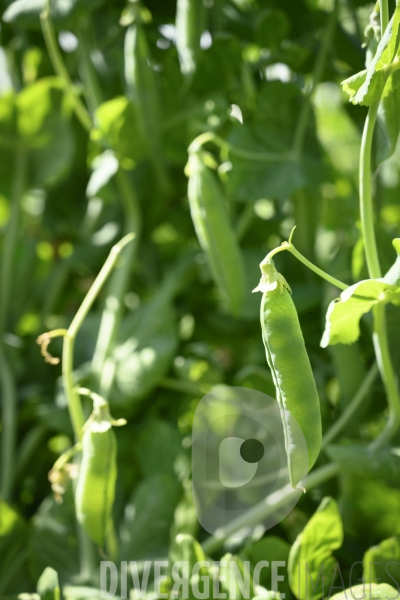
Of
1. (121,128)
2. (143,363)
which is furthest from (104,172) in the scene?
(143,363)

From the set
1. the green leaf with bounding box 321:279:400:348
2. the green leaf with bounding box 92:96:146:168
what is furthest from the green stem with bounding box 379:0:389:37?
the green leaf with bounding box 92:96:146:168

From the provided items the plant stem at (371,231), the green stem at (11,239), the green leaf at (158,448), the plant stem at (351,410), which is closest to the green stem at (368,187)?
the plant stem at (371,231)

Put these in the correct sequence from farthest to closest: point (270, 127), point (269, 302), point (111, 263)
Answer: point (270, 127) → point (111, 263) → point (269, 302)

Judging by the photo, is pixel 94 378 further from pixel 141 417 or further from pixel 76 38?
pixel 76 38

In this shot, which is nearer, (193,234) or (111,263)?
(111,263)

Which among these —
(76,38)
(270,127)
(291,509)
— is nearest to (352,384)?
(291,509)

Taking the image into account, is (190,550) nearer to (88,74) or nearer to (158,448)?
(158,448)
